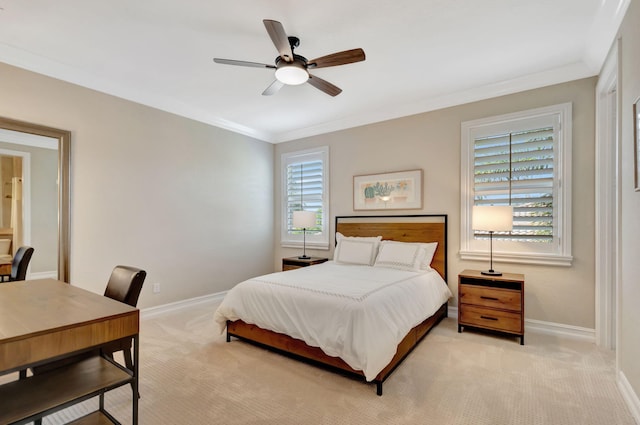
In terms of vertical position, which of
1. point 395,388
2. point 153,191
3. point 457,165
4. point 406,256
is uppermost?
point 457,165

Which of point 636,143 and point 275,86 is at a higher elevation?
point 275,86

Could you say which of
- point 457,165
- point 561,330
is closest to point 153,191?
point 457,165

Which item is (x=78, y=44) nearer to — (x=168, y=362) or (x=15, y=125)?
(x=15, y=125)

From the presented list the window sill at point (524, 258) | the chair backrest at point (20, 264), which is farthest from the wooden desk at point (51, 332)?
the window sill at point (524, 258)

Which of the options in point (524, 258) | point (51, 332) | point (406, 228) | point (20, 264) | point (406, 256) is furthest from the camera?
point (406, 228)

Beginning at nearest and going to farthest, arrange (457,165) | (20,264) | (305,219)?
(20,264)
(457,165)
(305,219)

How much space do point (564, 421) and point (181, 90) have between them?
4642 mm

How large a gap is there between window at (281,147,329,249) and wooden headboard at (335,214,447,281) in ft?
1.39

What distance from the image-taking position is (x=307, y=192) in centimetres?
535

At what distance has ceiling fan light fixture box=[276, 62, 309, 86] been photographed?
2.54 metres

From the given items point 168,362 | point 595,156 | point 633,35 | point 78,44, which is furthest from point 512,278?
point 78,44

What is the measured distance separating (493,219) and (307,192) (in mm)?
2953

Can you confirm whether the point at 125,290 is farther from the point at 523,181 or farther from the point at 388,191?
the point at 523,181

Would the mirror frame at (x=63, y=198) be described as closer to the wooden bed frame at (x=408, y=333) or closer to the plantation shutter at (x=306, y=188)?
the wooden bed frame at (x=408, y=333)
